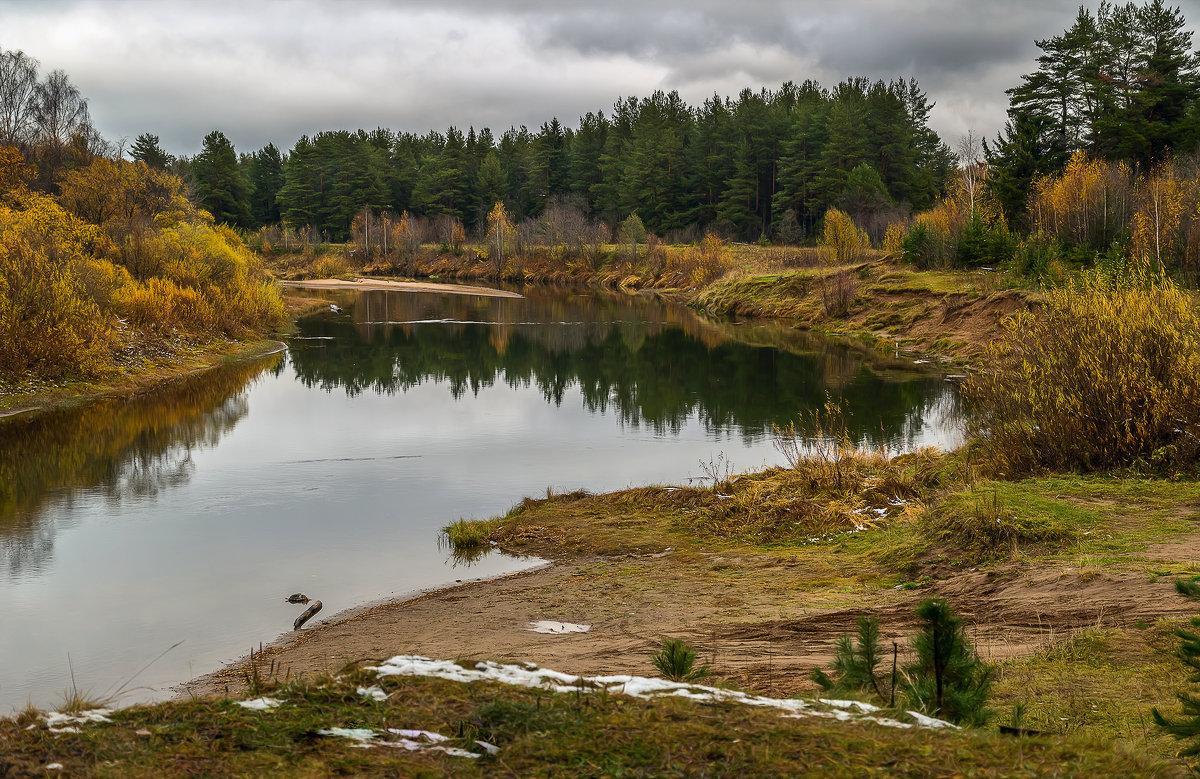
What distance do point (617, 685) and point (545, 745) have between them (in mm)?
980

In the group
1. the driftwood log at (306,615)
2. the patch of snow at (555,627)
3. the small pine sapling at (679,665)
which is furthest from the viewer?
the driftwood log at (306,615)

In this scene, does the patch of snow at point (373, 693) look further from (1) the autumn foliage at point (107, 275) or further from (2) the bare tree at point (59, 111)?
(2) the bare tree at point (59, 111)

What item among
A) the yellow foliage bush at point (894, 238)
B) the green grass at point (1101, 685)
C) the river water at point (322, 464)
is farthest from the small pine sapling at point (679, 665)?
the yellow foliage bush at point (894, 238)

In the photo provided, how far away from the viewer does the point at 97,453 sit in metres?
19.9

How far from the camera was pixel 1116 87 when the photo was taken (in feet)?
172

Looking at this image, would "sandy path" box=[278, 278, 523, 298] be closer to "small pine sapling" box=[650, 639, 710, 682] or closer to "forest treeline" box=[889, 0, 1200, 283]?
"forest treeline" box=[889, 0, 1200, 283]

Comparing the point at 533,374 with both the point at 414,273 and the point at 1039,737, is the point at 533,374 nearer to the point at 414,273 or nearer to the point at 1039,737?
the point at 1039,737

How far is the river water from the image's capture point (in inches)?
426

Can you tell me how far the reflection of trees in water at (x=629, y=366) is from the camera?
87.0ft

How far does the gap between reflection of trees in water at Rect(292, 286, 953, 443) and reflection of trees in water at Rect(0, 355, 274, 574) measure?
19.8ft

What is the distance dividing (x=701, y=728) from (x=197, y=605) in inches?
353

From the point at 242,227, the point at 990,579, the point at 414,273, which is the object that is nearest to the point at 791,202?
the point at 414,273

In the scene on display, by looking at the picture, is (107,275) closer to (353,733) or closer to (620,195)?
(353,733)

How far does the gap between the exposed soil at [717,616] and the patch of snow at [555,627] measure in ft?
0.38
